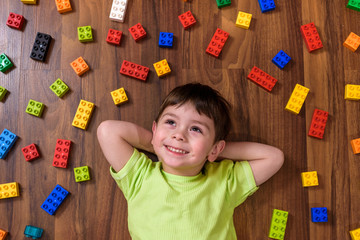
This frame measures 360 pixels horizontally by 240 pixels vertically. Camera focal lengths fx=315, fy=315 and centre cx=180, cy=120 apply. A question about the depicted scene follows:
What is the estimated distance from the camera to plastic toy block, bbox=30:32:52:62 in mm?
1175

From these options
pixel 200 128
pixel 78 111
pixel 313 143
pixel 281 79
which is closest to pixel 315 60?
pixel 281 79

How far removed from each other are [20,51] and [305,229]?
1.27 meters

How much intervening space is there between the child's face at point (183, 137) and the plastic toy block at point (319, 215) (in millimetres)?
522

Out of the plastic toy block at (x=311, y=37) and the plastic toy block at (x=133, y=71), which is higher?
the plastic toy block at (x=311, y=37)

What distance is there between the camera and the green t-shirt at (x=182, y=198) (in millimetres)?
985

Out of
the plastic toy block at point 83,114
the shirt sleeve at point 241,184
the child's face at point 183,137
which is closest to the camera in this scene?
the child's face at point 183,137

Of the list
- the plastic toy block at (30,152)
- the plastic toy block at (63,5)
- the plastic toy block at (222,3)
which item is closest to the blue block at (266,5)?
the plastic toy block at (222,3)

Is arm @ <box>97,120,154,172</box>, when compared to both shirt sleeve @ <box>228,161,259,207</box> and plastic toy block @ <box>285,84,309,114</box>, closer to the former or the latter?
shirt sleeve @ <box>228,161,259,207</box>

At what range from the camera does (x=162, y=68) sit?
46.8 inches

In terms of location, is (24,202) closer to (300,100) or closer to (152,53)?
(152,53)

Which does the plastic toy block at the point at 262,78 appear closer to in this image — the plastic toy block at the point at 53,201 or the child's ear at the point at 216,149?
the child's ear at the point at 216,149

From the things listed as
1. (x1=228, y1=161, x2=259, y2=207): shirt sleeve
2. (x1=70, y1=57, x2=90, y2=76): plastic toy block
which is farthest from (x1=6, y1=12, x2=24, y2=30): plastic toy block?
(x1=228, y1=161, x2=259, y2=207): shirt sleeve

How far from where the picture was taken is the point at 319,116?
1.22 metres

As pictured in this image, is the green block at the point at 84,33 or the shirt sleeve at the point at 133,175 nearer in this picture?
the shirt sleeve at the point at 133,175
